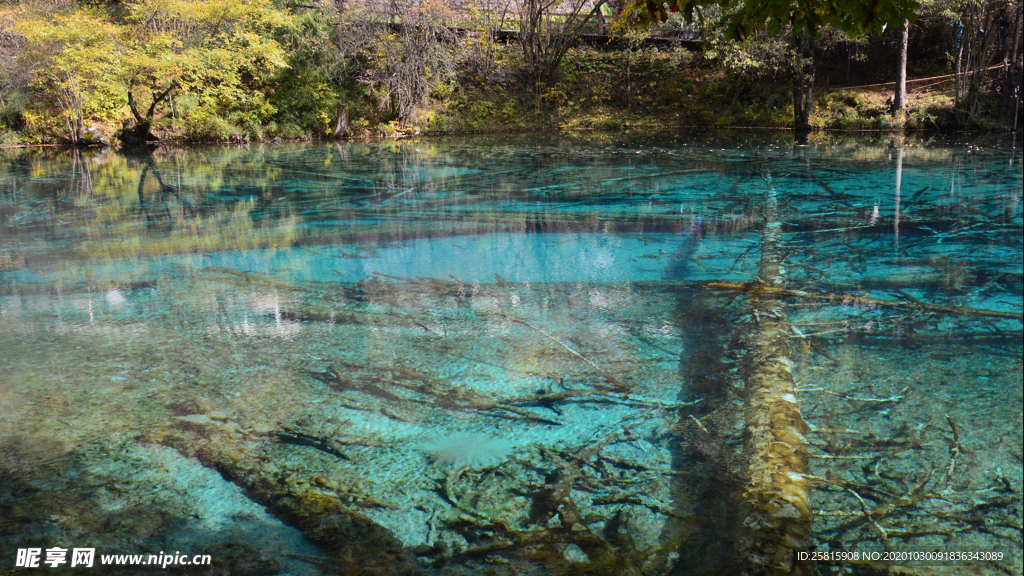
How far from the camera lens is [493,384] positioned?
12.4 feet

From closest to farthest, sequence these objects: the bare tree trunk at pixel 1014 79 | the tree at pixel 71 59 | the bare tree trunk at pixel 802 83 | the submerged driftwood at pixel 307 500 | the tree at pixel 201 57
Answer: the submerged driftwood at pixel 307 500 → the bare tree trunk at pixel 1014 79 → the bare tree trunk at pixel 802 83 → the tree at pixel 71 59 → the tree at pixel 201 57

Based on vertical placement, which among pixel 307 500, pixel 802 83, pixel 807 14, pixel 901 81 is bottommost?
pixel 307 500

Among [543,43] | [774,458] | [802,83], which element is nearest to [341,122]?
[543,43]

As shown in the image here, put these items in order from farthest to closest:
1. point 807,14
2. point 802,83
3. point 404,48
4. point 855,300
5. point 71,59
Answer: point 404,48 → point 802,83 → point 71,59 → point 855,300 → point 807,14

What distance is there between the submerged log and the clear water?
0.24 feet

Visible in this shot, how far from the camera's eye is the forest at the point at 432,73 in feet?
61.3

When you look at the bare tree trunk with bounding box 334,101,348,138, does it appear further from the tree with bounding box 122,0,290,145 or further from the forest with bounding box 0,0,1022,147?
the tree with bounding box 122,0,290,145

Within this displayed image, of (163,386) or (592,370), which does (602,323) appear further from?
(163,386)

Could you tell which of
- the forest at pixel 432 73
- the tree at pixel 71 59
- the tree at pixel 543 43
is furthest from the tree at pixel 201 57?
the tree at pixel 543 43

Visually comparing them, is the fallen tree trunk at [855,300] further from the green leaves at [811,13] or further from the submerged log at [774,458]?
the green leaves at [811,13]

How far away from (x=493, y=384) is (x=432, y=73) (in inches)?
785

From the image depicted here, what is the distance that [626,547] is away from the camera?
246 cm

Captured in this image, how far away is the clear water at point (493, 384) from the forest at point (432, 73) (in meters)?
12.4

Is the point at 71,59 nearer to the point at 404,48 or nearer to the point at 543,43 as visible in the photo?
the point at 404,48
